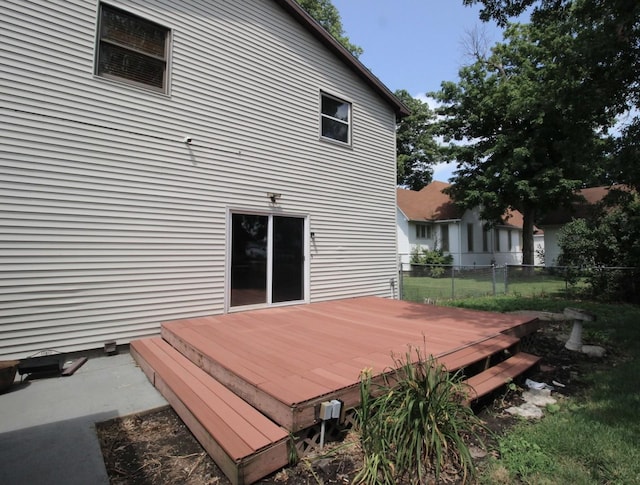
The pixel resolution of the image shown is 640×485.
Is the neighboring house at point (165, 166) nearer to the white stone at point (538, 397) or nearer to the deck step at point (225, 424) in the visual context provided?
the deck step at point (225, 424)

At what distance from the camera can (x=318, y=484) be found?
2.28 meters

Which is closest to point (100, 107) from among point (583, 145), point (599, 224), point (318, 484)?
point (318, 484)

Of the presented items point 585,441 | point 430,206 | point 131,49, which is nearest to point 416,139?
point 430,206

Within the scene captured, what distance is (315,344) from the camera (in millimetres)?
4094

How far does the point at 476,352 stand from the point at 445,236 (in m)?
17.8

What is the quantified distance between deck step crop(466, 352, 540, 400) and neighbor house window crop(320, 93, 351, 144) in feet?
18.5

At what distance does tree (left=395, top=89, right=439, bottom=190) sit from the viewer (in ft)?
98.8

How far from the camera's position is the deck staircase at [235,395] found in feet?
7.48

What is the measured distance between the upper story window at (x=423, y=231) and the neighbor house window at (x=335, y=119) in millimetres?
13173

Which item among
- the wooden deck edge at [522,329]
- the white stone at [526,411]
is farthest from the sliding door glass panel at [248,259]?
the white stone at [526,411]

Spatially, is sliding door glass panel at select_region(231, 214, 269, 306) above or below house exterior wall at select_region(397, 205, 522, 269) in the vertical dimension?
below

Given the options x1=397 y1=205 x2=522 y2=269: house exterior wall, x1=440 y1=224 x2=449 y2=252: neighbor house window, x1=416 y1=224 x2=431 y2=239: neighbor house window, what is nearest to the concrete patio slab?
x1=397 y1=205 x2=522 y2=269: house exterior wall

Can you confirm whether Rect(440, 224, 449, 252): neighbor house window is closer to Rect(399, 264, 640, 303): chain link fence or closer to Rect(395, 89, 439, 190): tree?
Rect(399, 264, 640, 303): chain link fence

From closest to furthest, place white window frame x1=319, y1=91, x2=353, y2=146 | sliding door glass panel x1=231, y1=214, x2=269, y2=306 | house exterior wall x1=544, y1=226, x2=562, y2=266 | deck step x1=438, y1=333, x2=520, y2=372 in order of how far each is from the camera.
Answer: deck step x1=438, y1=333, x2=520, y2=372 → sliding door glass panel x1=231, y1=214, x2=269, y2=306 → white window frame x1=319, y1=91, x2=353, y2=146 → house exterior wall x1=544, y1=226, x2=562, y2=266
